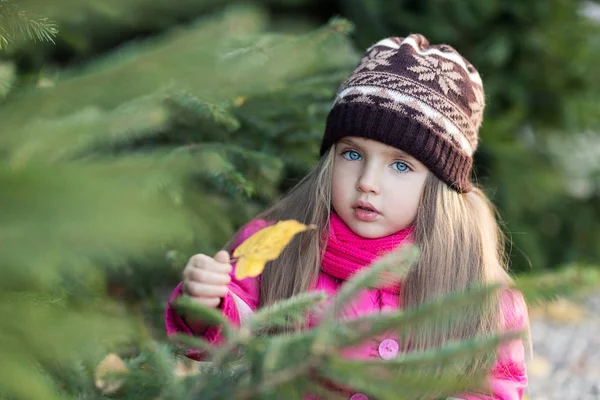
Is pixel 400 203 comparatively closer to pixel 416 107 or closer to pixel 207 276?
pixel 416 107

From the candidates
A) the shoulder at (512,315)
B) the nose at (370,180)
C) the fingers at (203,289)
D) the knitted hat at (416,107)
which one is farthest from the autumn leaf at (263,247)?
the shoulder at (512,315)

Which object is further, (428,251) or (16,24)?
(428,251)

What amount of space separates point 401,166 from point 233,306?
58 cm

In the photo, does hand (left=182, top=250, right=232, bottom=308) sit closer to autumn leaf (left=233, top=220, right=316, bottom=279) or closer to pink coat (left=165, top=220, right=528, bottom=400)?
autumn leaf (left=233, top=220, right=316, bottom=279)

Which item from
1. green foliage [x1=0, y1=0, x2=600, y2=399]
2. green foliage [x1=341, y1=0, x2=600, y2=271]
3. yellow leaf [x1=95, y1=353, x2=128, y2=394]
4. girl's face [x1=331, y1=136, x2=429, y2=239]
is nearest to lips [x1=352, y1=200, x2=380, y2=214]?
girl's face [x1=331, y1=136, x2=429, y2=239]

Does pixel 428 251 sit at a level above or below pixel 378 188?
below

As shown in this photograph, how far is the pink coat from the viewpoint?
5.61ft

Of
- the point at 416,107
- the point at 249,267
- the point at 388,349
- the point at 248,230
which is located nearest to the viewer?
the point at 249,267

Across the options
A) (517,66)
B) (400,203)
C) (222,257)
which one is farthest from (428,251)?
(517,66)

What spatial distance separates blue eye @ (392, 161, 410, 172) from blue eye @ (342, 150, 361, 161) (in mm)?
101

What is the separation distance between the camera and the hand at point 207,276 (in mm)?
1467

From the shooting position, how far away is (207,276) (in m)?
1.47

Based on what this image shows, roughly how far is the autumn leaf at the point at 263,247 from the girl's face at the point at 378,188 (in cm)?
55

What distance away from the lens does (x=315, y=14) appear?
3951 mm
